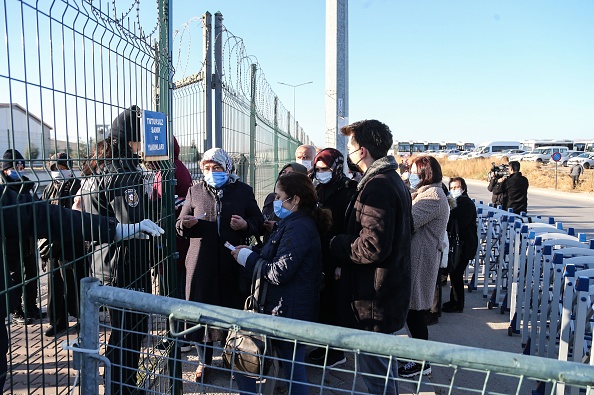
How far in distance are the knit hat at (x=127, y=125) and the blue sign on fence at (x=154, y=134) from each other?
0.17 feet

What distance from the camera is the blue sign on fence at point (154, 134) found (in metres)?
2.56

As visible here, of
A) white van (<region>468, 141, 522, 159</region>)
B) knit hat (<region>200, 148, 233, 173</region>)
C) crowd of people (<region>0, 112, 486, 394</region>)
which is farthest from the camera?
white van (<region>468, 141, 522, 159</region>)

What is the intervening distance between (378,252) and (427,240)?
5.27 feet

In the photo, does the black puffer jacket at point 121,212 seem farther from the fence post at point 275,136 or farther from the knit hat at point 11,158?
the fence post at point 275,136


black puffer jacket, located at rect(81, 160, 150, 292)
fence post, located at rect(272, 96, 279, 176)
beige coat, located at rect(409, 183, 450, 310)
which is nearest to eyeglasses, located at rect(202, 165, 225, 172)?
black puffer jacket, located at rect(81, 160, 150, 292)

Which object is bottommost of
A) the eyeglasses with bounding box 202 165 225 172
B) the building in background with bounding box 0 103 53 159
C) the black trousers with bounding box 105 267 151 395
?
the black trousers with bounding box 105 267 151 395

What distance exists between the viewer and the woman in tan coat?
3.97m

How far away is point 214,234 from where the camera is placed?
363cm

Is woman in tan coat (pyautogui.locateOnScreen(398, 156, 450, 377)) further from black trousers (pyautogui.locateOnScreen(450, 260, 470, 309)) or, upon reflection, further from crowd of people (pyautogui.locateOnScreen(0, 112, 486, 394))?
black trousers (pyautogui.locateOnScreen(450, 260, 470, 309))

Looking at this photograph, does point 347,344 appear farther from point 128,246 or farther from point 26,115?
point 128,246

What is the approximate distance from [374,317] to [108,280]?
1553mm

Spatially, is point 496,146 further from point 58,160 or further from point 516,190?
point 58,160

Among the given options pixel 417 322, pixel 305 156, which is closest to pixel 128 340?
pixel 417 322

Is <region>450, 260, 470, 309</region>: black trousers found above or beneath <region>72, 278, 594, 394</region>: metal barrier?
beneath
